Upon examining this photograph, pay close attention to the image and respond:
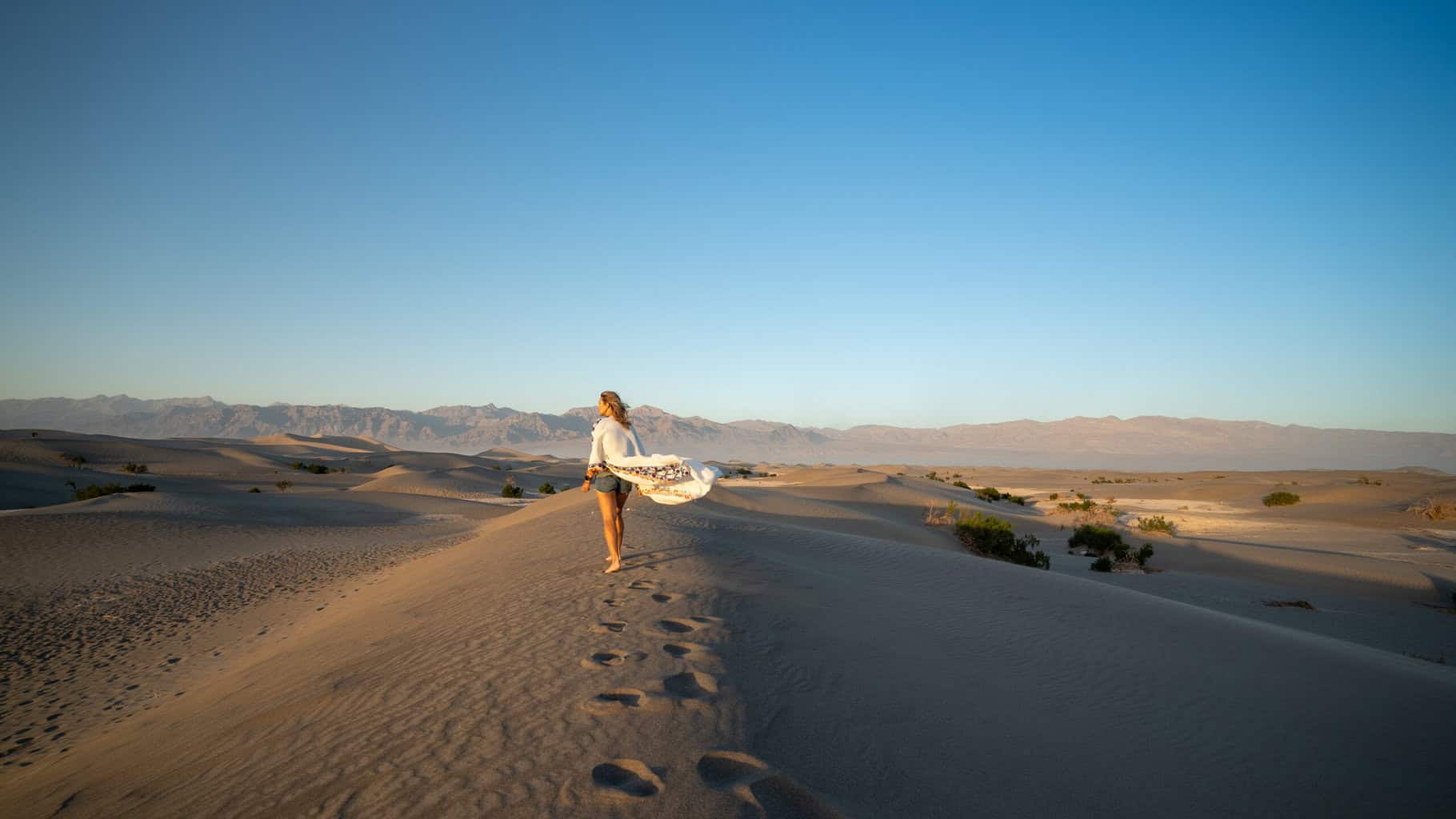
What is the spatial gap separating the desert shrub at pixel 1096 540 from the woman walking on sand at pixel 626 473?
12.4 m

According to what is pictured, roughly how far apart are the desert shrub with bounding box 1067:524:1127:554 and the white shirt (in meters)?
12.9

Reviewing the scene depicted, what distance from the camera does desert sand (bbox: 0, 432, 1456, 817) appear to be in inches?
123

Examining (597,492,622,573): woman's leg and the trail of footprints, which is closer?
the trail of footprints

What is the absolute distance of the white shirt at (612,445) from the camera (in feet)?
22.7

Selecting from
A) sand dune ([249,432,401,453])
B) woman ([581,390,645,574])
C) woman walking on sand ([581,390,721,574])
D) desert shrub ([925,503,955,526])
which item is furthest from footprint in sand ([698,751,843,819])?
sand dune ([249,432,401,453])

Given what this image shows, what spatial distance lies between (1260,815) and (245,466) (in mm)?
46366

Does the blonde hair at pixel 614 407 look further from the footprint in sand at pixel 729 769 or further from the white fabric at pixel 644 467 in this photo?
the footprint in sand at pixel 729 769

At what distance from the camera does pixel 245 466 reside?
38500mm

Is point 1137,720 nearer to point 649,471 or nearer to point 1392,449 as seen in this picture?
point 649,471

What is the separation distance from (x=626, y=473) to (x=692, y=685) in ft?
10.7

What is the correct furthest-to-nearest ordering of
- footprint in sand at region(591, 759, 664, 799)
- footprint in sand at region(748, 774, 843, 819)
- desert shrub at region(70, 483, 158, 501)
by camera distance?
desert shrub at region(70, 483, 158, 501)
footprint in sand at region(591, 759, 664, 799)
footprint in sand at region(748, 774, 843, 819)

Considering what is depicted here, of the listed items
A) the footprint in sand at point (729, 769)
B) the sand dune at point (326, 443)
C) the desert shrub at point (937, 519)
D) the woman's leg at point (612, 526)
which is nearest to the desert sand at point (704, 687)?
the footprint in sand at point (729, 769)

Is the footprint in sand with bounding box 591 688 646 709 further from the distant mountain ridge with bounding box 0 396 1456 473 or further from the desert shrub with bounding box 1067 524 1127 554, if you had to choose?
the distant mountain ridge with bounding box 0 396 1456 473

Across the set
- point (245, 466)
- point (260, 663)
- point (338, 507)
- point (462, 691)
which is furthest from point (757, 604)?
point (245, 466)
